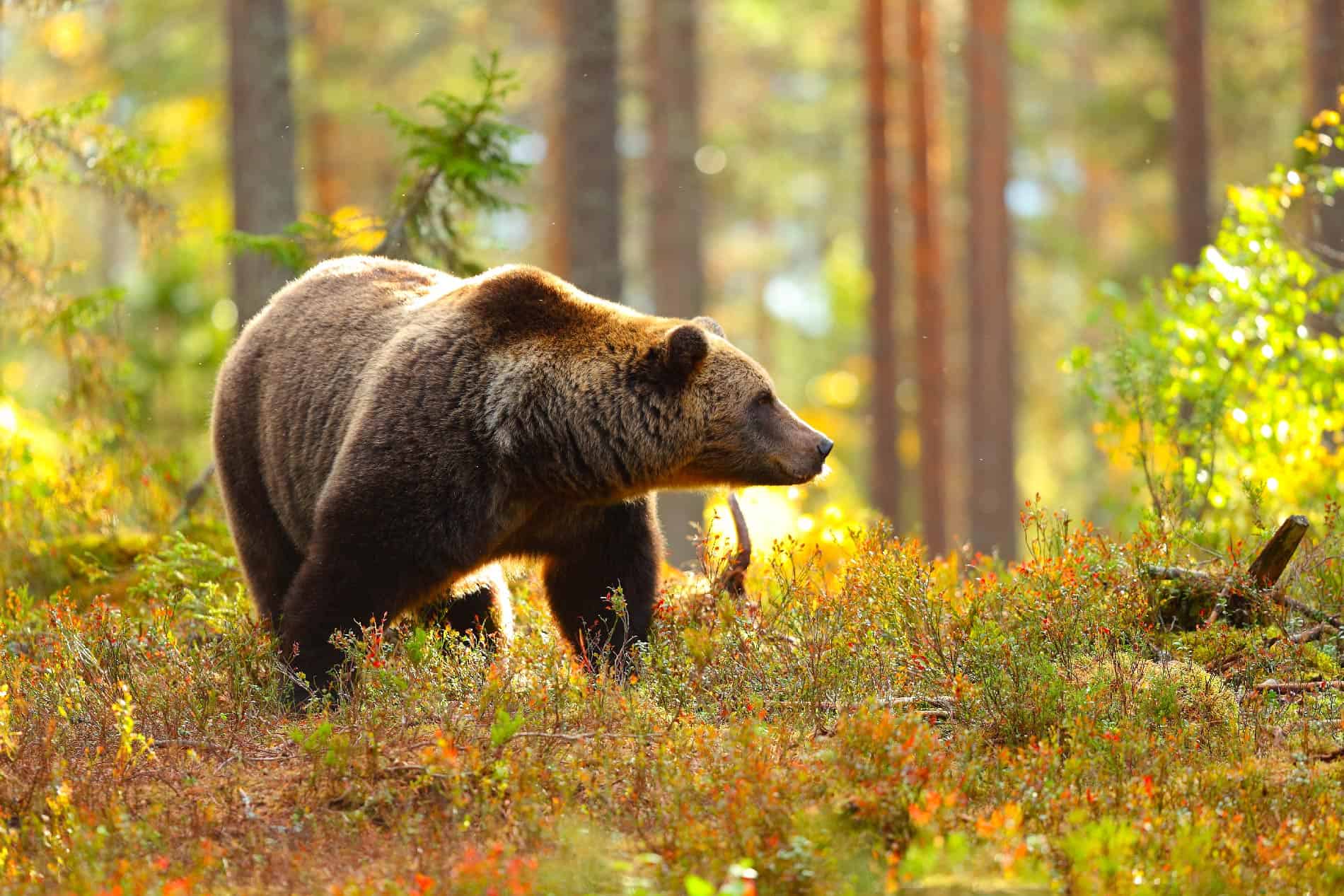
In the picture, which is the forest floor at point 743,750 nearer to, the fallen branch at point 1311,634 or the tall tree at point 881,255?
the fallen branch at point 1311,634

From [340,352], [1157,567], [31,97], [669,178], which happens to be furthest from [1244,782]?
[31,97]

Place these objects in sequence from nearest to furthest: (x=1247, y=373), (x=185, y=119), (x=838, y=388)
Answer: (x=1247, y=373), (x=185, y=119), (x=838, y=388)

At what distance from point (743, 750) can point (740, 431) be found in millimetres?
2355

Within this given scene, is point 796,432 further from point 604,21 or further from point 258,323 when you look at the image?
point 604,21

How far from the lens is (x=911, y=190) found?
22453 millimetres

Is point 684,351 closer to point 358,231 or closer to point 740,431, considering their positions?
point 740,431

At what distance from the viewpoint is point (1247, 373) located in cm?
948

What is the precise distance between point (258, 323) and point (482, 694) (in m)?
3.47

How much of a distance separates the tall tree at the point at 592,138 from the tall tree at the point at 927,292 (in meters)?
8.26

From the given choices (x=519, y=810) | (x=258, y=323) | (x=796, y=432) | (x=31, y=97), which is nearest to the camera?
(x=519, y=810)

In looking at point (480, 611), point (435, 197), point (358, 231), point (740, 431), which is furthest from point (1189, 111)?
point (480, 611)

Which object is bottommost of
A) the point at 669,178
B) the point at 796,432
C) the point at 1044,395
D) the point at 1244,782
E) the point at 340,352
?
the point at 1044,395

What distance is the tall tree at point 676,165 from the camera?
20672 mm

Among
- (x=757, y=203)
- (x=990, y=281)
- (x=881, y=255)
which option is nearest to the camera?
(x=990, y=281)
